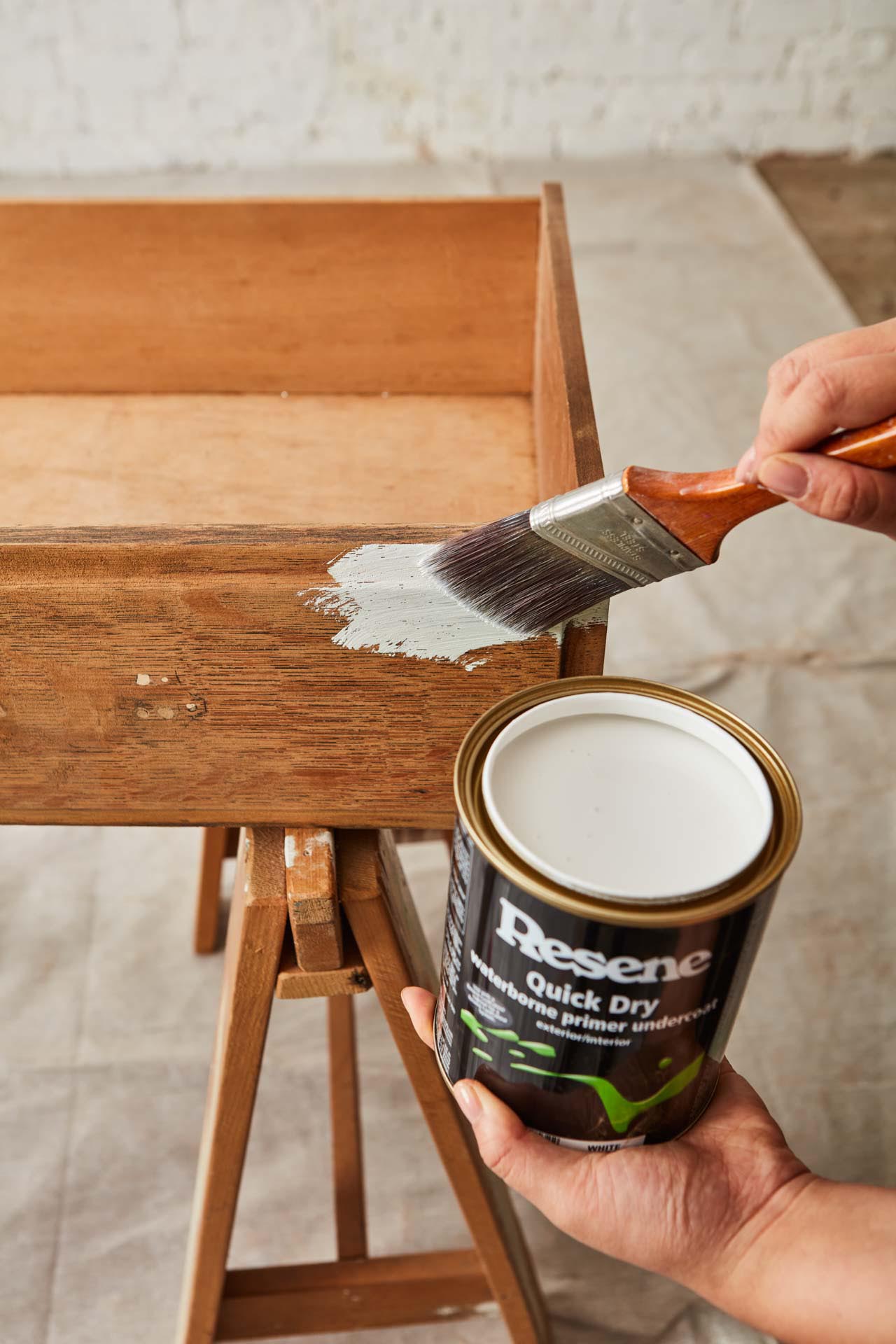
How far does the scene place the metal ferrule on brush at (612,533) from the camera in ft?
1.53

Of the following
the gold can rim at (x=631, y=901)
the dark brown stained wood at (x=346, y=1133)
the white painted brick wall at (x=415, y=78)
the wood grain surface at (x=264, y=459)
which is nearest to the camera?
the gold can rim at (x=631, y=901)

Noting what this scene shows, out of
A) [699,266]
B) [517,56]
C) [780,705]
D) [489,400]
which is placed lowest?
[780,705]

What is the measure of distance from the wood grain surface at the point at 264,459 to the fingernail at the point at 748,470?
0.35 m

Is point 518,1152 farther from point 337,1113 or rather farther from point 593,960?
point 337,1113

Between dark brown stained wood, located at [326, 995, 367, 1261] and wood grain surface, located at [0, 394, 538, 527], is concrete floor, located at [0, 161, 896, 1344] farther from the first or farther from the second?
wood grain surface, located at [0, 394, 538, 527]

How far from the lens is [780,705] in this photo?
156 centimetres

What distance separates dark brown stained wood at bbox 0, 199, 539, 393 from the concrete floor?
646mm

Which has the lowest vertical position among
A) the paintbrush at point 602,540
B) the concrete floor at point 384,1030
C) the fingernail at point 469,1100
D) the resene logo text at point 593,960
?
the concrete floor at point 384,1030

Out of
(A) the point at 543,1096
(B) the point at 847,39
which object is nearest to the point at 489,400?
(A) the point at 543,1096

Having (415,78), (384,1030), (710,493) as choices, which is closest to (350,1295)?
(384,1030)

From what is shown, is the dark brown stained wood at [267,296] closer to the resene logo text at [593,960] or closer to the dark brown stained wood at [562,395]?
the dark brown stained wood at [562,395]

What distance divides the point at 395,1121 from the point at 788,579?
1089 millimetres

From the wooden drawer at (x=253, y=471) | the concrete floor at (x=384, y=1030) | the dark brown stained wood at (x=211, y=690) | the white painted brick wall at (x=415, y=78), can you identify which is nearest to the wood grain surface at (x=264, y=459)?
the wooden drawer at (x=253, y=471)

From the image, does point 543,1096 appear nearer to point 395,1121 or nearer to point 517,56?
point 395,1121
